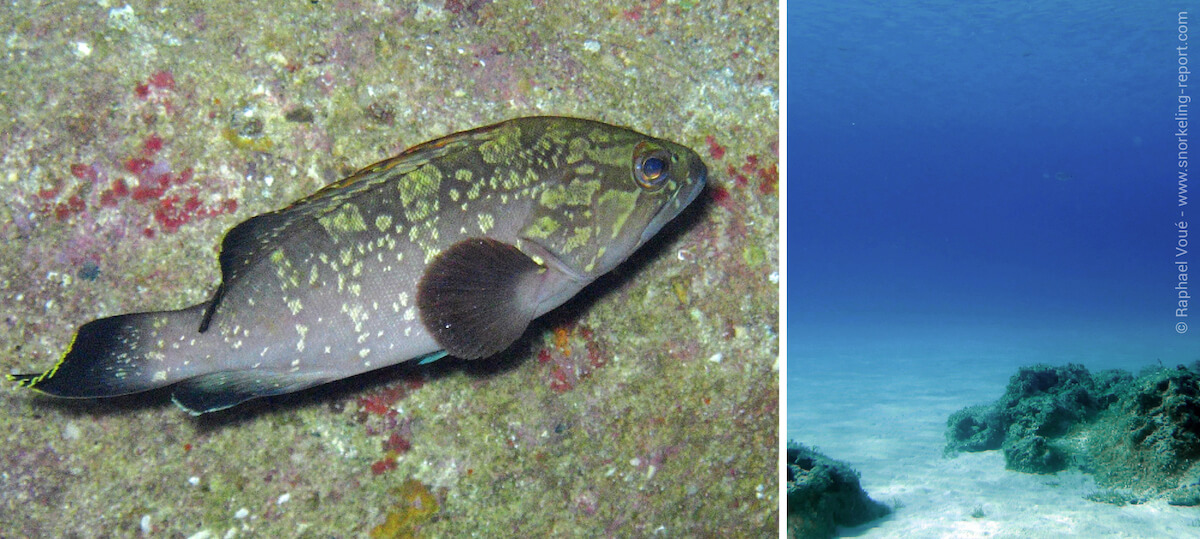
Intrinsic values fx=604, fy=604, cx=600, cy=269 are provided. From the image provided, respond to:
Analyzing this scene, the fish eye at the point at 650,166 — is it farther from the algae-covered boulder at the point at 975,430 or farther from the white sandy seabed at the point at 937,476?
the algae-covered boulder at the point at 975,430

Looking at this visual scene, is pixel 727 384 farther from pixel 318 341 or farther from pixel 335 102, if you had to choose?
pixel 335 102

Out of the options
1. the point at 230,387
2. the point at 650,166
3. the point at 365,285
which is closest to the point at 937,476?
the point at 650,166

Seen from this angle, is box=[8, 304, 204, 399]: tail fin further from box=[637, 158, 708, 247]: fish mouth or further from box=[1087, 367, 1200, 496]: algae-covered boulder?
box=[1087, 367, 1200, 496]: algae-covered boulder

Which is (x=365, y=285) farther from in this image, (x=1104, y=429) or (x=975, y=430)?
(x=975, y=430)

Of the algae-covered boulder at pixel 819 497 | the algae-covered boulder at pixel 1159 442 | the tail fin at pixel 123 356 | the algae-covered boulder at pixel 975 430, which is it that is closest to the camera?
the tail fin at pixel 123 356

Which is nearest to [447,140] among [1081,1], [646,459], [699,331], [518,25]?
[518,25]

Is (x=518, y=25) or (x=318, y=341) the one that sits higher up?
(x=518, y=25)

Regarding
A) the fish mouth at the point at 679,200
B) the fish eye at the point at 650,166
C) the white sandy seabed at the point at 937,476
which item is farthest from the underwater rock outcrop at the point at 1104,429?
the fish eye at the point at 650,166
